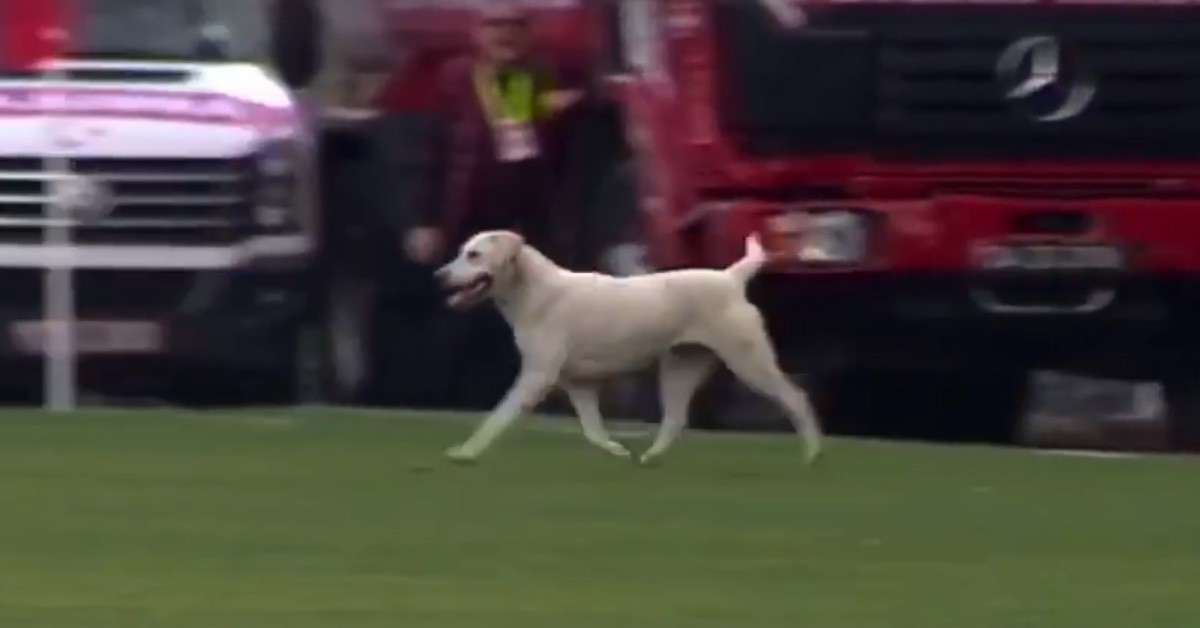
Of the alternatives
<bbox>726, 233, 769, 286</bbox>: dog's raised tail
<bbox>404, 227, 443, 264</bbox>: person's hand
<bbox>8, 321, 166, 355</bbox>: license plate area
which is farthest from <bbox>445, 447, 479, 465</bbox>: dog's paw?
<bbox>404, 227, 443, 264</bbox>: person's hand

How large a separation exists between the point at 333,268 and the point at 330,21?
3.89 feet

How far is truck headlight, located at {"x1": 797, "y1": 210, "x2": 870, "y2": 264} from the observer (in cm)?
1662

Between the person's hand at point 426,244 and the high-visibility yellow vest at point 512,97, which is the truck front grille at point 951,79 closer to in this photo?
the high-visibility yellow vest at point 512,97

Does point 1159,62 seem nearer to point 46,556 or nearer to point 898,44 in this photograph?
point 898,44

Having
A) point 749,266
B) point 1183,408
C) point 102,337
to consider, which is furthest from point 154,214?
point 1183,408

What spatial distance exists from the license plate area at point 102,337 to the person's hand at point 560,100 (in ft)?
7.34

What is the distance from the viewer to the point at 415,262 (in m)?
20.7

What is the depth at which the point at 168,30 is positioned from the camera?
18859 mm

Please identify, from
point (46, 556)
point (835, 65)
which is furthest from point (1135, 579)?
point (835, 65)

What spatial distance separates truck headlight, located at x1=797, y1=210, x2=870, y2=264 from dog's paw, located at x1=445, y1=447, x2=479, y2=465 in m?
1.89

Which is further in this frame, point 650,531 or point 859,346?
point 859,346

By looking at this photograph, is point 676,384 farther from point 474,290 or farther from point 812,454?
Answer: point 474,290

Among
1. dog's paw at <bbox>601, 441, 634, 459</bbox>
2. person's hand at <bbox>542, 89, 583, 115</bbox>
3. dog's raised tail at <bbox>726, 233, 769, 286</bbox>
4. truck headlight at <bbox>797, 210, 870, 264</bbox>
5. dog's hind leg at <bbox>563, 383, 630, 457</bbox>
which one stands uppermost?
person's hand at <bbox>542, 89, 583, 115</bbox>

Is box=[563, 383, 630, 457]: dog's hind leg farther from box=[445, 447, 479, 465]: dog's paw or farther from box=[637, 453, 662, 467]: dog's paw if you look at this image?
box=[445, 447, 479, 465]: dog's paw
